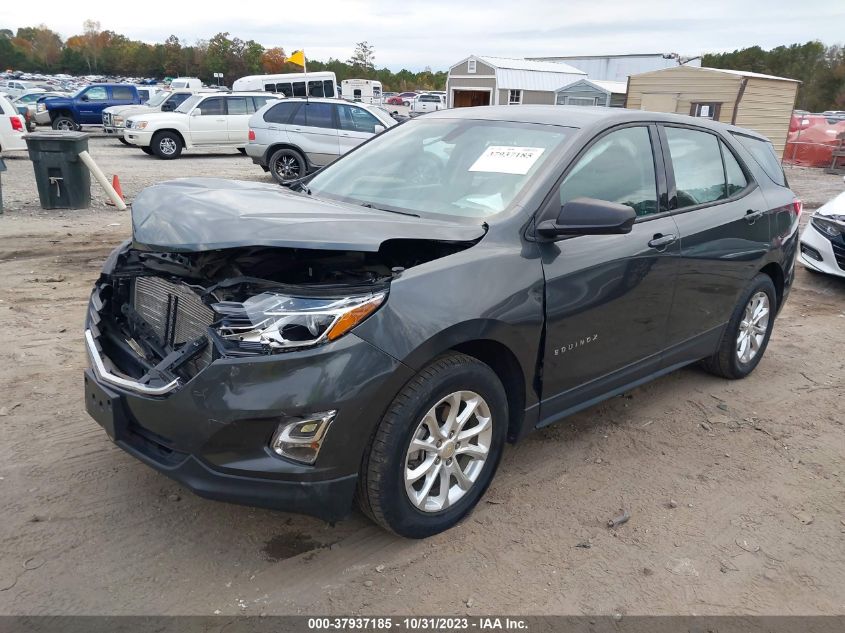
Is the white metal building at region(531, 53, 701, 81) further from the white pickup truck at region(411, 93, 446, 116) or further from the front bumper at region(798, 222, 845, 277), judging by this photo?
the front bumper at region(798, 222, 845, 277)

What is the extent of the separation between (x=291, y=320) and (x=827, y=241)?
7088mm

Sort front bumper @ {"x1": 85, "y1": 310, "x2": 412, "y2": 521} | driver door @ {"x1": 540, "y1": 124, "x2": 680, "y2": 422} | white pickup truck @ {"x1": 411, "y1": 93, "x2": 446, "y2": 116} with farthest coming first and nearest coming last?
white pickup truck @ {"x1": 411, "y1": 93, "x2": 446, "y2": 116} → driver door @ {"x1": 540, "y1": 124, "x2": 680, "y2": 422} → front bumper @ {"x1": 85, "y1": 310, "x2": 412, "y2": 521}

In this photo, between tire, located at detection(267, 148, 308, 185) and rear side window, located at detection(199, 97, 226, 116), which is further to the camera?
rear side window, located at detection(199, 97, 226, 116)

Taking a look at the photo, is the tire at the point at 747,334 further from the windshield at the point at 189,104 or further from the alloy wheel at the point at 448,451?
the windshield at the point at 189,104

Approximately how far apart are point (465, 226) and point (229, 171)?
48.8 ft

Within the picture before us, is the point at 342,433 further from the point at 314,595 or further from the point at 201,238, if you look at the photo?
the point at 201,238

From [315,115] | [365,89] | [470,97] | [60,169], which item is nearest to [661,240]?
[60,169]

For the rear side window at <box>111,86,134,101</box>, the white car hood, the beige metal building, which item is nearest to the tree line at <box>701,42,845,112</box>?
the beige metal building

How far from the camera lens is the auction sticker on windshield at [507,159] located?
10.9 feet

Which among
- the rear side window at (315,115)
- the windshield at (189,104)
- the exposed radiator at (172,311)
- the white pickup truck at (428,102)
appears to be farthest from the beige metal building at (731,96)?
the white pickup truck at (428,102)

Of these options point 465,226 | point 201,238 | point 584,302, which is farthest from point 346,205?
point 584,302

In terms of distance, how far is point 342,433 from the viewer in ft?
8.09

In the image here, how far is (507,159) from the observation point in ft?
11.1

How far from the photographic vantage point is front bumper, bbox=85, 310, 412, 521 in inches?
93.8
